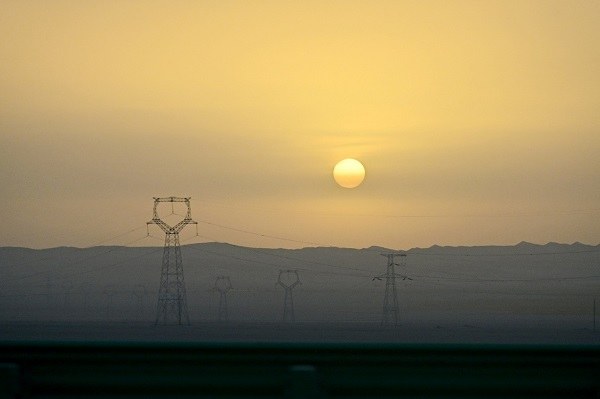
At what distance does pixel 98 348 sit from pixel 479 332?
141056mm

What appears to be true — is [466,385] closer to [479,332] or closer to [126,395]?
[126,395]

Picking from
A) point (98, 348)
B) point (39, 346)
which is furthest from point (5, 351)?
point (98, 348)

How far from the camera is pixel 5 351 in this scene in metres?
7.18

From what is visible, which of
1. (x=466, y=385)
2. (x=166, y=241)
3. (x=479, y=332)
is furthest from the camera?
(x=479, y=332)

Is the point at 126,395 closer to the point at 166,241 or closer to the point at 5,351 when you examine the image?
the point at 5,351

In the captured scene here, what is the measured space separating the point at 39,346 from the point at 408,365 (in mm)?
2576

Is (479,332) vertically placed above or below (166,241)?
below

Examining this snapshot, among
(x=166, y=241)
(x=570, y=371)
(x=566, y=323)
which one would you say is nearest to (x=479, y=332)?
(x=566, y=323)

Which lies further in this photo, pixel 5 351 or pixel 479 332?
pixel 479 332

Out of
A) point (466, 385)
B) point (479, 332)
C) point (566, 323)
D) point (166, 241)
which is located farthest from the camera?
point (566, 323)

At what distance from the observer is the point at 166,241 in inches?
3607

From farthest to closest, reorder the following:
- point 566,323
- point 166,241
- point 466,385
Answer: point 566,323 → point 166,241 → point 466,385

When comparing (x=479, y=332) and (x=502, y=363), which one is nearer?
(x=502, y=363)

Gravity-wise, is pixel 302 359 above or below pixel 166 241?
below
